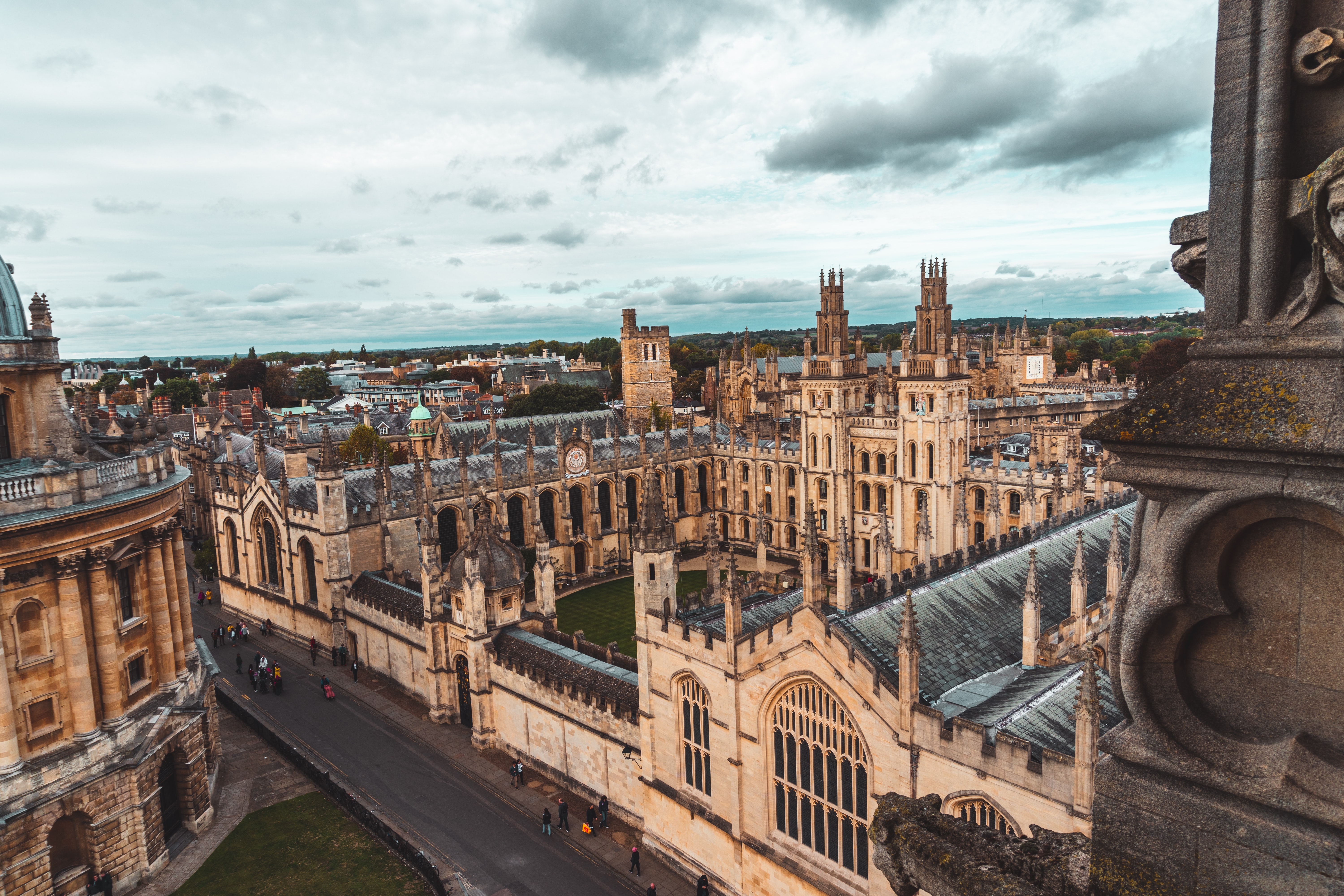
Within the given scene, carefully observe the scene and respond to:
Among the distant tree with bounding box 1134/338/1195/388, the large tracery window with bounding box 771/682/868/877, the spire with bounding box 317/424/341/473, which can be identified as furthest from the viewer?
the distant tree with bounding box 1134/338/1195/388

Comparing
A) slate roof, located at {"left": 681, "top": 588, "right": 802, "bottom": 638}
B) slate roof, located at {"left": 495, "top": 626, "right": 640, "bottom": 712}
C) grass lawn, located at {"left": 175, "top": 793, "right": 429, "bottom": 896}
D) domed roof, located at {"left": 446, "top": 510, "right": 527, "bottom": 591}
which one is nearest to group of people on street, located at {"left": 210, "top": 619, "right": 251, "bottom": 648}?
grass lawn, located at {"left": 175, "top": 793, "right": 429, "bottom": 896}

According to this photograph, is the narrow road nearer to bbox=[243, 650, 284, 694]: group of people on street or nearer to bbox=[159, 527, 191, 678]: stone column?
bbox=[243, 650, 284, 694]: group of people on street

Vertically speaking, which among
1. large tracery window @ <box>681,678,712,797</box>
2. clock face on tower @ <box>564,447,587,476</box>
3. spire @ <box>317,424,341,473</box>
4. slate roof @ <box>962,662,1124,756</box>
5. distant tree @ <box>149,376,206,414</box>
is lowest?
large tracery window @ <box>681,678,712,797</box>

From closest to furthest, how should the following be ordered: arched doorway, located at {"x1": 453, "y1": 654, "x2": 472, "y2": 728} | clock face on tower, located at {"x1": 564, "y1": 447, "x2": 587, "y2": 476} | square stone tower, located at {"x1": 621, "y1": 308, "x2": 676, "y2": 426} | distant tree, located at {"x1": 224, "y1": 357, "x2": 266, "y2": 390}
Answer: arched doorway, located at {"x1": 453, "y1": 654, "x2": 472, "y2": 728} → clock face on tower, located at {"x1": 564, "y1": 447, "x2": 587, "y2": 476} → square stone tower, located at {"x1": 621, "y1": 308, "x2": 676, "y2": 426} → distant tree, located at {"x1": 224, "y1": 357, "x2": 266, "y2": 390}

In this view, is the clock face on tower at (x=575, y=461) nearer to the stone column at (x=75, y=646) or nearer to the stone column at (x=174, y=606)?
the stone column at (x=174, y=606)

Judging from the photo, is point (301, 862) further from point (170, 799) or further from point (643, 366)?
point (643, 366)

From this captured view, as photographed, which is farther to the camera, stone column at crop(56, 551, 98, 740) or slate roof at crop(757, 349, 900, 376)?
slate roof at crop(757, 349, 900, 376)

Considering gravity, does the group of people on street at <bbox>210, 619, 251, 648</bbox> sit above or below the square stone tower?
below
